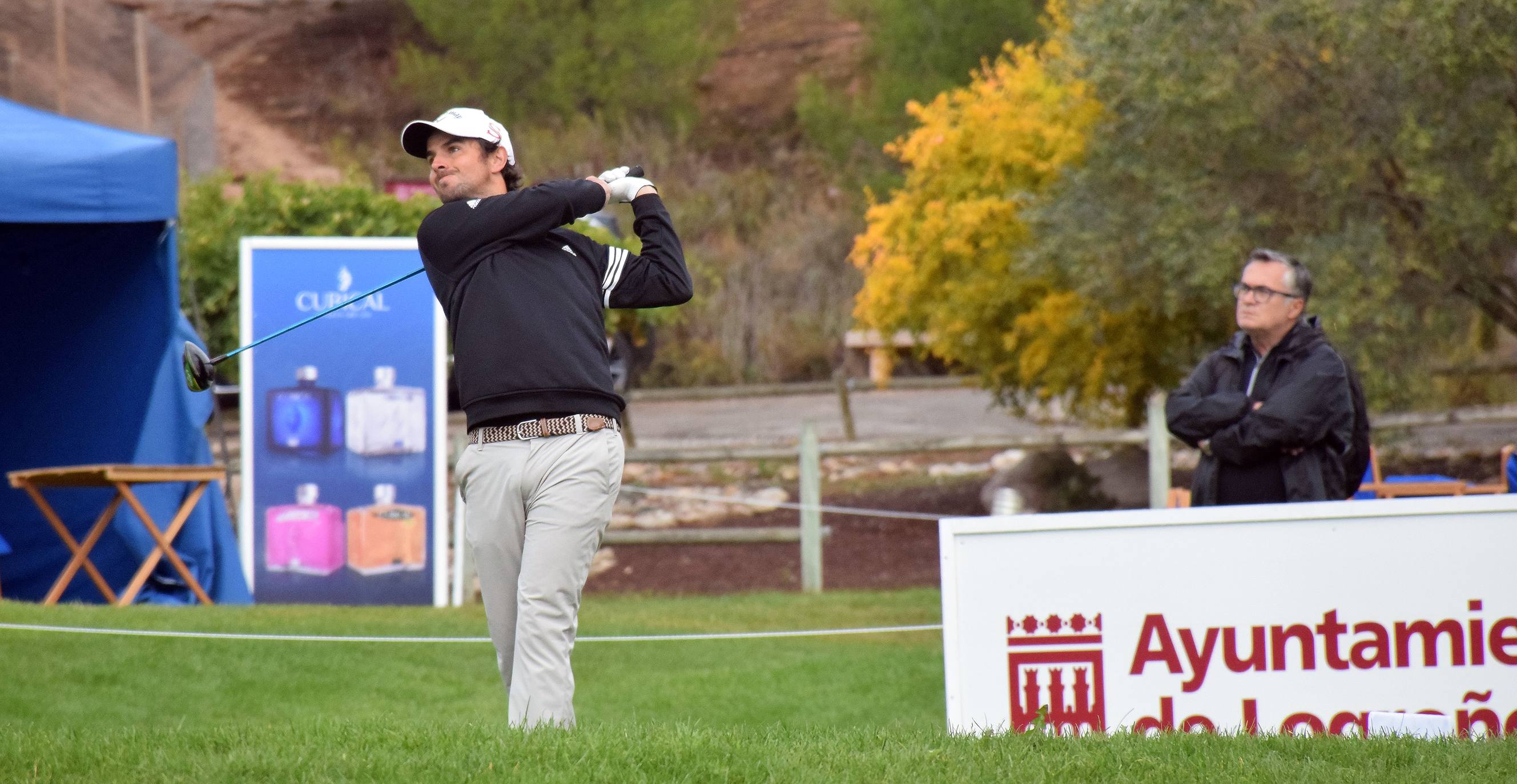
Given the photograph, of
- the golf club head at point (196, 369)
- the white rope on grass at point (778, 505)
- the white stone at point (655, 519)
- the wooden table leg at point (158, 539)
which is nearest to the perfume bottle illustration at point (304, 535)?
the wooden table leg at point (158, 539)

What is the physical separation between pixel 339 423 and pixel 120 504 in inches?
45.9

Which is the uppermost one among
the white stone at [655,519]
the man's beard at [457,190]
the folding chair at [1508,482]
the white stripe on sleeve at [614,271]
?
the man's beard at [457,190]

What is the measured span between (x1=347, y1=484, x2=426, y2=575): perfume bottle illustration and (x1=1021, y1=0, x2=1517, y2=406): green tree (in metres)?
5.73

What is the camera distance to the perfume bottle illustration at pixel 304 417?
8.82 meters

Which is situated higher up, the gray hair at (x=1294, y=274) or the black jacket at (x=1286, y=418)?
the gray hair at (x=1294, y=274)

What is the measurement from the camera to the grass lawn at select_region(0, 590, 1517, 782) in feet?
12.2

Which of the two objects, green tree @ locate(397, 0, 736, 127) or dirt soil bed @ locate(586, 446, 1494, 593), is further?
green tree @ locate(397, 0, 736, 127)

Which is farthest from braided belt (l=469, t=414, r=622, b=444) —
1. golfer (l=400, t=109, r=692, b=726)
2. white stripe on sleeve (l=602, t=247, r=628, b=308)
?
white stripe on sleeve (l=602, t=247, r=628, b=308)

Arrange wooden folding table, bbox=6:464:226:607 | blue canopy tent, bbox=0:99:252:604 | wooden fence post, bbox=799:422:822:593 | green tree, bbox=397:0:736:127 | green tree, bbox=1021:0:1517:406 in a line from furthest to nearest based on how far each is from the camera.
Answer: green tree, bbox=397:0:736:127 < green tree, bbox=1021:0:1517:406 < wooden fence post, bbox=799:422:822:593 < blue canopy tent, bbox=0:99:252:604 < wooden folding table, bbox=6:464:226:607

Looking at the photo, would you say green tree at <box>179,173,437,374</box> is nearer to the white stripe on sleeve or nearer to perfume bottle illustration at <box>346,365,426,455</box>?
perfume bottle illustration at <box>346,365,426,455</box>

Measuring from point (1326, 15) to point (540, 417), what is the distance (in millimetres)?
8476

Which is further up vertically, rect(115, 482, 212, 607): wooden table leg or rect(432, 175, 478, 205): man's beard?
rect(432, 175, 478, 205): man's beard

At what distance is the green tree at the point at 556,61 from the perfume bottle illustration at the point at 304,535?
2321 cm

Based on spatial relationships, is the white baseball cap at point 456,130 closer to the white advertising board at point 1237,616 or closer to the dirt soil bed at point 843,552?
the white advertising board at point 1237,616
